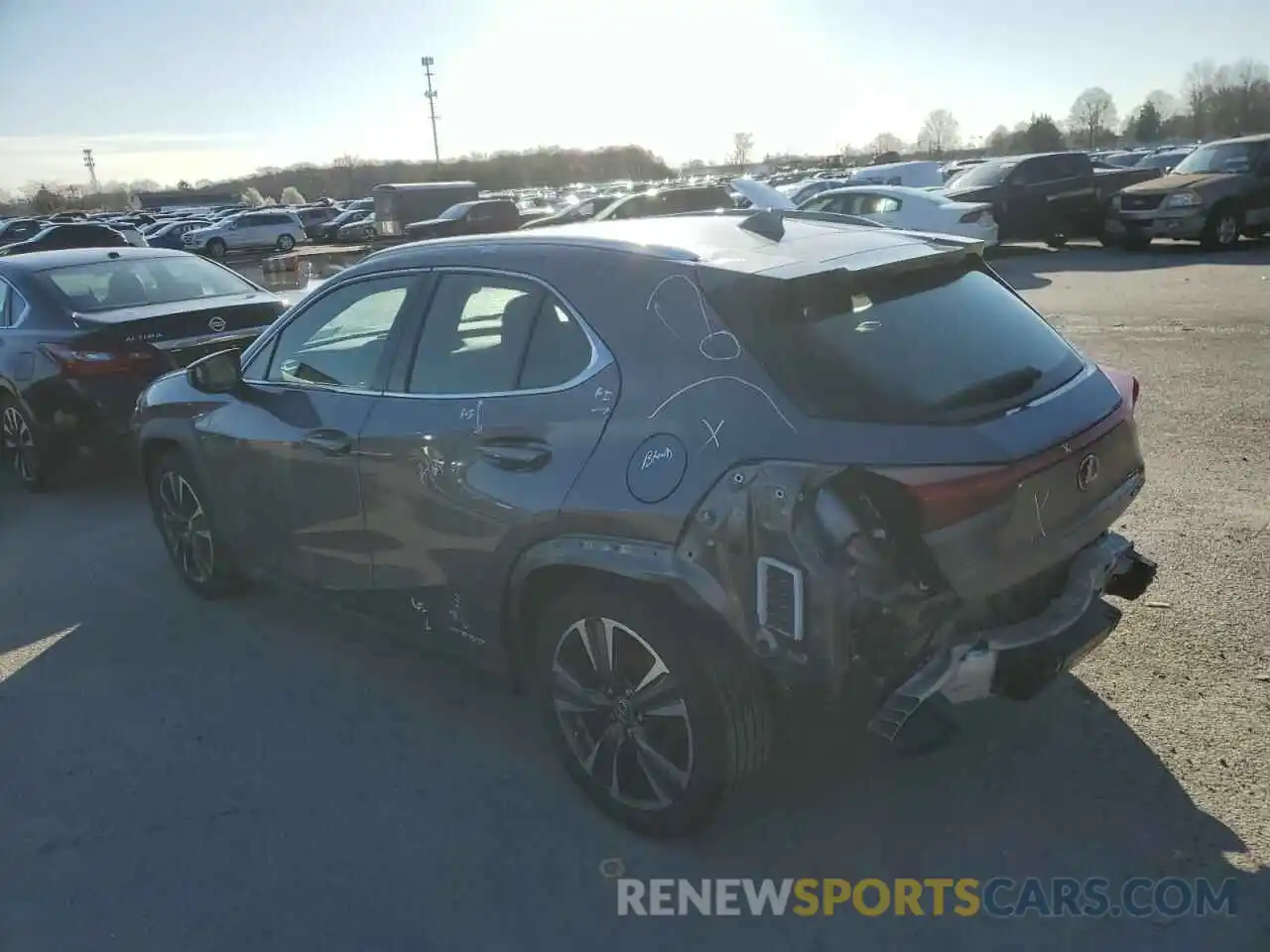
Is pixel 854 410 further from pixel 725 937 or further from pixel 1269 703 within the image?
pixel 1269 703

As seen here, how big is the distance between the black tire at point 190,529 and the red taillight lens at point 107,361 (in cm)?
173

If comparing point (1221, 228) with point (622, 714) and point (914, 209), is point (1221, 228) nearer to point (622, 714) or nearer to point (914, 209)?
point (914, 209)

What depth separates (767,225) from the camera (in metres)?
3.52

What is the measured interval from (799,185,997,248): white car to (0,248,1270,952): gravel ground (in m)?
12.2

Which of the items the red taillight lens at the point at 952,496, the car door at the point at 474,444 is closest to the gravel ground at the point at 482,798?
the car door at the point at 474,444

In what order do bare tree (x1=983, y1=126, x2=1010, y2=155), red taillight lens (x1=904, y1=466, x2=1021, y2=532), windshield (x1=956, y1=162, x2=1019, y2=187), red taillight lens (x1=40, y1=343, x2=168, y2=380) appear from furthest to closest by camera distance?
1. bare tree (x1=983, y1=126, x2=1010, y2=155)
2. windshield (x1=956, y1=162, x2=1019, y2=187)
3. red taillight lens (x1=40, y1=343, x2=168, y2=380)
4. red taillight lens (x1=904, y1=466, x2=1021, y2=532)

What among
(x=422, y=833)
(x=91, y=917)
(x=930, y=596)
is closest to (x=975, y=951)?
(x=930, y=596)

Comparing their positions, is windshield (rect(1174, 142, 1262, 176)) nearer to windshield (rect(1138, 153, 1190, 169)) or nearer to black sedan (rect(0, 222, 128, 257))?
windshield (rect(1138, 153, 1190, 169))

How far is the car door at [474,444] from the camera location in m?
3.14

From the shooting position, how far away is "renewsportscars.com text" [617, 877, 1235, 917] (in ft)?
9.12

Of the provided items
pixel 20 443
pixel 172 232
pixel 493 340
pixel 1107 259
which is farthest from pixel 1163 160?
pixel 493 340

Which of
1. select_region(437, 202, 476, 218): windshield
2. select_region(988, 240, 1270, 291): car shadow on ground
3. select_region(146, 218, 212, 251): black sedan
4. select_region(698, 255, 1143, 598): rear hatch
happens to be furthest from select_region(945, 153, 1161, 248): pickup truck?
select_region(146, 218, 212, 251): black sedan

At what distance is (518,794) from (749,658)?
1110mm

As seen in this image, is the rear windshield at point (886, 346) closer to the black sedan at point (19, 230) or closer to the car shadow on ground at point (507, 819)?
the car shadow on ground at point (507, 819)
